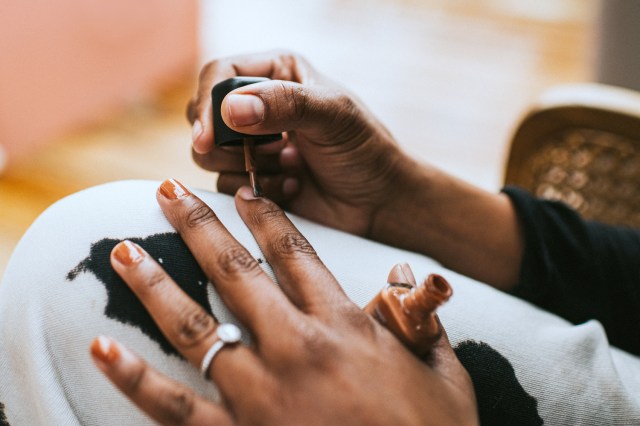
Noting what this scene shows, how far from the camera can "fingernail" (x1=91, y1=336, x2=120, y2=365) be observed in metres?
0.41

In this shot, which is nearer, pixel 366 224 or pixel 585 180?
pixel 366 224

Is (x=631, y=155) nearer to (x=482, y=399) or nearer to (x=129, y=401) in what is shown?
(x=482, y=399)

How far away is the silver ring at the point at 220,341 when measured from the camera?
1.39ft

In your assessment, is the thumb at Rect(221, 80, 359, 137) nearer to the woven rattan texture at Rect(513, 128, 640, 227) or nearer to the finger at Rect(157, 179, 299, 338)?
the finger at Rect(157, 179, 299, 338)

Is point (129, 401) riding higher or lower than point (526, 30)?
lower

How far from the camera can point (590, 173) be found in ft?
2.74

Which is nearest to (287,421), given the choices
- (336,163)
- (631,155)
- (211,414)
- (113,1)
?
(211,414)

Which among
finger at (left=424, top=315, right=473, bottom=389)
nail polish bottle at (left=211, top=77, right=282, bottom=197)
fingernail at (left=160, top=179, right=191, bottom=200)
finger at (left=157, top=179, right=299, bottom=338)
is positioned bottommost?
finger at (left=424, top=315, right=473, bottom=389)

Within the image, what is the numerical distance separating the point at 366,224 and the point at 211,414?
1.25 feet

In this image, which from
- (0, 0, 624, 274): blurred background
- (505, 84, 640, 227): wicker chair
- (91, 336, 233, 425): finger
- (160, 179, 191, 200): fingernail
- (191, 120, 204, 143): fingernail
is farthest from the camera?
(0, 0, 624, 274): blurred background

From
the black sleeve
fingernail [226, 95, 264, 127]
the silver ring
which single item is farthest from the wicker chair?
the silver ring

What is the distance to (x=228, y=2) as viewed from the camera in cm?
236

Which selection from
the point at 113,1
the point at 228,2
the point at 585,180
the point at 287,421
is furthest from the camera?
the point at 228,2

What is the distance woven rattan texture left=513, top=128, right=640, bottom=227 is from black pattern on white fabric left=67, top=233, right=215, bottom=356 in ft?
1.93
